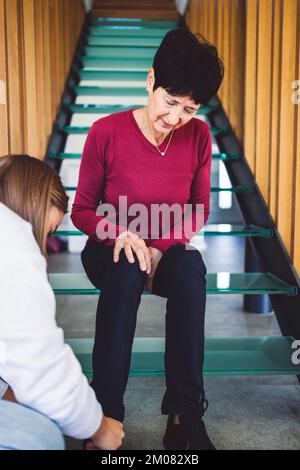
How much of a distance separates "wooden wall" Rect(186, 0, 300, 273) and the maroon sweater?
0.51 m

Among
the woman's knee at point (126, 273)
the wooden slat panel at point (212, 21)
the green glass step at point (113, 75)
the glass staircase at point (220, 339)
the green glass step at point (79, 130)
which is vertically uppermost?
the wooden slat panel at point (212, 21)

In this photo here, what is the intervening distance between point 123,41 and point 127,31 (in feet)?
1.01

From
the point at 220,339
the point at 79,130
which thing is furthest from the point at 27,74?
the point at 220,339

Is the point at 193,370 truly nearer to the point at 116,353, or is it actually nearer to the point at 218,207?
the point at 116,353

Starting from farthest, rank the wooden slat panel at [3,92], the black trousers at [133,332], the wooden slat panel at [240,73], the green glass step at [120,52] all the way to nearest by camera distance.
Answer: the green glass step at [120,52], the wooden slat panel at [240,73], the wooden slat panel at [3,92], the black trousers at [133,332]

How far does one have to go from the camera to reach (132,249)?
4.91 ft

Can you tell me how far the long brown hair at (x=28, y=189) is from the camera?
3.18 feet

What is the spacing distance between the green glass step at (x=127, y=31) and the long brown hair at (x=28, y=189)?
402 cm

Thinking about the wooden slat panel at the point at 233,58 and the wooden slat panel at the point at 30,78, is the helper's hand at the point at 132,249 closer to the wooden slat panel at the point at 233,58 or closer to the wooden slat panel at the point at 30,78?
the wooden slat panel at the point at 30,78

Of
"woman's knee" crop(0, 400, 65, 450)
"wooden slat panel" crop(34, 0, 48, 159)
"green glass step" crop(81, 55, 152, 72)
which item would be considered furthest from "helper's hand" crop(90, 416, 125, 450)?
"green glass step" crop(81, 55, 152, 72)

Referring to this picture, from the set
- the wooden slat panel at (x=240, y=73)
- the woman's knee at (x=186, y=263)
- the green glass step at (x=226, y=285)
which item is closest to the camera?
the woman's knee at (x=186, y=263)

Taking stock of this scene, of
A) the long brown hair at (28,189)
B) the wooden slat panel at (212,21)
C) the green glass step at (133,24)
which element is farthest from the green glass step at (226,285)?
the green glass step at (133,24)

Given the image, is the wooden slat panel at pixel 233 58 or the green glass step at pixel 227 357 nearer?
the green glass step at pixel 227 357

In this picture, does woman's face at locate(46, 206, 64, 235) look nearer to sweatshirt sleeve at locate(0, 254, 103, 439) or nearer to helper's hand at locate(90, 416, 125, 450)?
sweatshirt sleeve at locate(0, 254, 103, 439)
